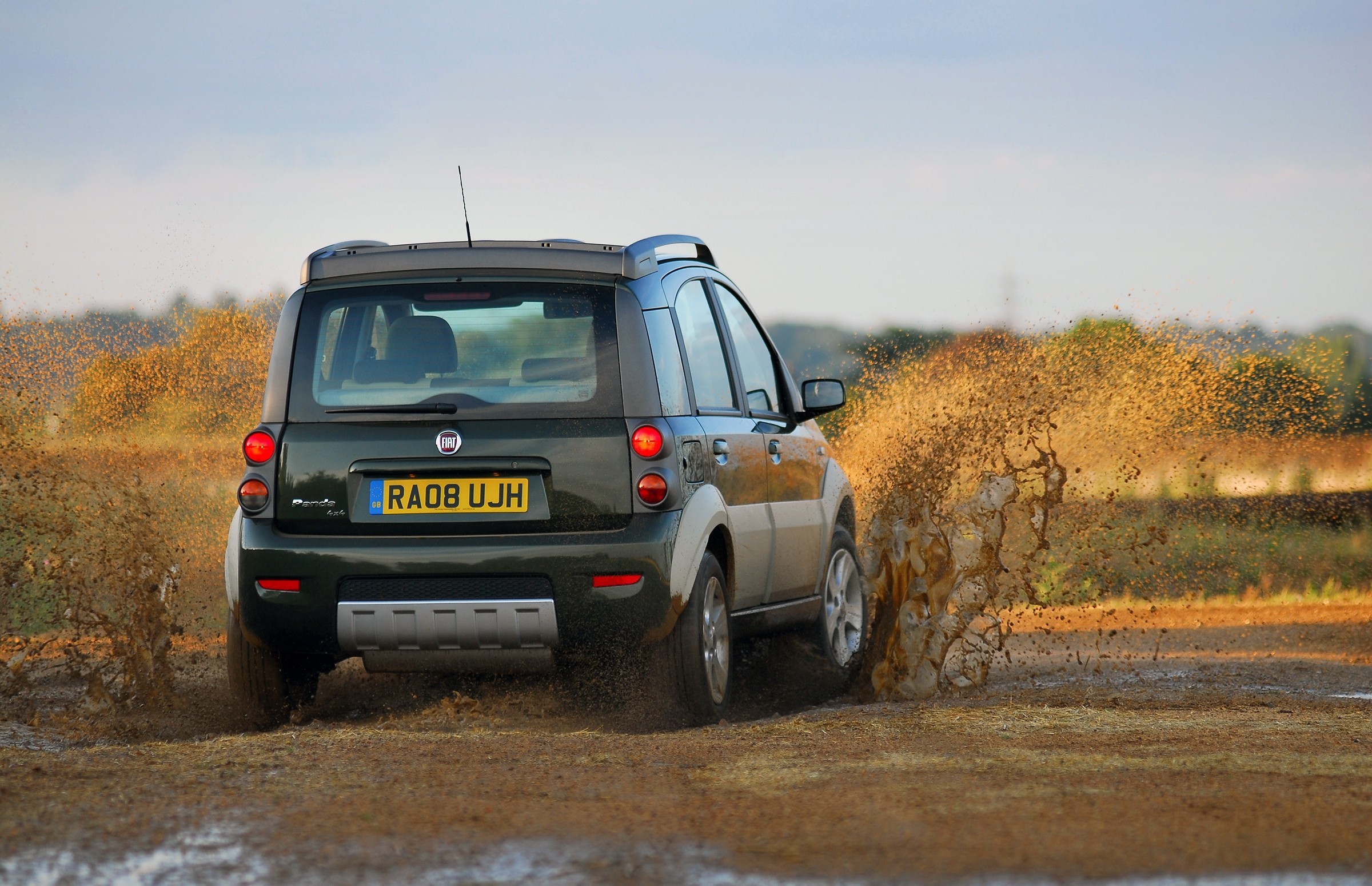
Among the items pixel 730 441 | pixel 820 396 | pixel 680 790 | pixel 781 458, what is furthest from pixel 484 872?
pixel 820 396

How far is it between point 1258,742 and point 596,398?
8.75 feet

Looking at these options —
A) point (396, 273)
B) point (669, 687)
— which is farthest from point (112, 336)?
point (669, 687)

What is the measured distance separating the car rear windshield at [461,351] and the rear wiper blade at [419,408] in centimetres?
1

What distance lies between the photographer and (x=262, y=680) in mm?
5902

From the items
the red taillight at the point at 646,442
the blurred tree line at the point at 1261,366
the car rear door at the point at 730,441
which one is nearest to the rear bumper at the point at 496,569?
the red taillight at the point at 646,442

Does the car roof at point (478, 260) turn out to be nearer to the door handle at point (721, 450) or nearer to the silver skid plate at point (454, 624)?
the door handle at point (721, 450)

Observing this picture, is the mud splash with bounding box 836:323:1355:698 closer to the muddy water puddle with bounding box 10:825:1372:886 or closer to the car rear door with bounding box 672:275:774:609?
the car rear door with bounding box 672:275:774:609

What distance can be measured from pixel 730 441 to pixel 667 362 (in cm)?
61

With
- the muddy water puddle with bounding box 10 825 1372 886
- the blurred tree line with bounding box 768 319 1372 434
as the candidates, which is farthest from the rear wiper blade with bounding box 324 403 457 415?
the blurred tree line with bounding box 768 319 1372 434

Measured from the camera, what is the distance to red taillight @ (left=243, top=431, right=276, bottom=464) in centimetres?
562

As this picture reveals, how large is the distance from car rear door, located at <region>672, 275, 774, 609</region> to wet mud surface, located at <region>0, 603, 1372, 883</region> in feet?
2.29

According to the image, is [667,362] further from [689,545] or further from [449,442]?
[449,442]

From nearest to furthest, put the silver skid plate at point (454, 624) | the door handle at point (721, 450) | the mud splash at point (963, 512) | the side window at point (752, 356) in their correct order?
the silver skid plate at point (454, 624), the door handle at point (721, 450), the side window at point (752, 356), the mud splash at point (963, 512)

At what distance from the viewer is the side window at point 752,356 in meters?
6.99
